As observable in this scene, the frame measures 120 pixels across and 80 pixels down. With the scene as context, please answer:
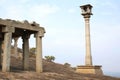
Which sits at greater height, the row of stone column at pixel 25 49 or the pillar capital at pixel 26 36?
the pillar capital at pixel 26 36

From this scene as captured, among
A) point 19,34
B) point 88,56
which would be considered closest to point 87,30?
point 88,56

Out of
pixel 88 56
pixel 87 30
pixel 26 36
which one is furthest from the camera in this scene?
pixel 87 30

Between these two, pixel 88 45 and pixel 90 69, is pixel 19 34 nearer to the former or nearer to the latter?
pixel 90 69

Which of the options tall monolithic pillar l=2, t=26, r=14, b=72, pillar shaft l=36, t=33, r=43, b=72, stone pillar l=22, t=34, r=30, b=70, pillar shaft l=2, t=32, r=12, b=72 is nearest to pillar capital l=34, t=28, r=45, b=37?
pillar shaft l=36, t=33, r=43, b=72

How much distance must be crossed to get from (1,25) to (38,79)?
19.3ft

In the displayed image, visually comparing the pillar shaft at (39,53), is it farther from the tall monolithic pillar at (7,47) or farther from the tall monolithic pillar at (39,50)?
the tall monolithic pillar at (7,47)

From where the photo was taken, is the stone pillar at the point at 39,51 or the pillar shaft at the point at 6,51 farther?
the stone pillar at the point at 39,51

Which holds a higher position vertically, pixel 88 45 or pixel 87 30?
pixel 87 30

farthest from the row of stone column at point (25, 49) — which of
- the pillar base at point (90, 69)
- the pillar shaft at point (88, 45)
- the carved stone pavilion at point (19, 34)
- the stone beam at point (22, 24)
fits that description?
the pillar shaft at point (88, 45)

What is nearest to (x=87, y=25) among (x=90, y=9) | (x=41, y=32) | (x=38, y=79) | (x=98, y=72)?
(x=90, y=9)

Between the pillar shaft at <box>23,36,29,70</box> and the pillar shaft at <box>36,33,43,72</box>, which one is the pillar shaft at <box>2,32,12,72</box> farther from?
the pillar shaft at <box>23,36,29,70</box>

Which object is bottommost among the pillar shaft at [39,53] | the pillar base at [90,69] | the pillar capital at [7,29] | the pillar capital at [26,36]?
the pillar base at [90,69]

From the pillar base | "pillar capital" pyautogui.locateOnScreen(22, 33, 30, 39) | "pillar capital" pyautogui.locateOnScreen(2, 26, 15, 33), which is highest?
"pillar capital" pyautogui.locateOnScreen(2, 26, 15, 33)

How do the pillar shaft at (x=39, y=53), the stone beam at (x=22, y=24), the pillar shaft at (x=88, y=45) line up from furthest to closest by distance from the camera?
1. the pillar shaft at (x=88, y=45)
2. the pillar shaft at (x=39, y=53)
3. the stone beam at (x=22, y=24)
